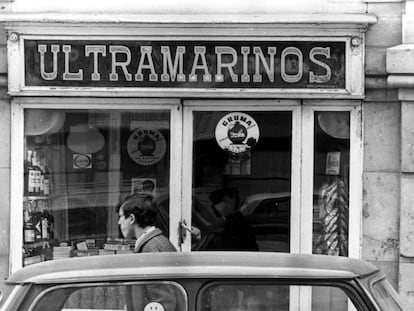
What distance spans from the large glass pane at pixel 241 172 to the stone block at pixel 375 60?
88cm

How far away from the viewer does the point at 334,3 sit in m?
8.70

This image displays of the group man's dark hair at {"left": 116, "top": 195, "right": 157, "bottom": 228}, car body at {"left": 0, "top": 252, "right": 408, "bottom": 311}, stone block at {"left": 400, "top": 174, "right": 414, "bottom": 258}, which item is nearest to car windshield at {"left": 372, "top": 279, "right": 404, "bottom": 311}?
car body at {"left": 0, "top": 252, "right": 408, "bottom": 311}

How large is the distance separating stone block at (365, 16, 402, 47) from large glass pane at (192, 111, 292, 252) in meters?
1.08

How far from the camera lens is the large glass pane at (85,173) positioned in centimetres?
880

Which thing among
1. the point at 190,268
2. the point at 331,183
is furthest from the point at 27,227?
the point at 190,268

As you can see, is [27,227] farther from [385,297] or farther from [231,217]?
[385,297]

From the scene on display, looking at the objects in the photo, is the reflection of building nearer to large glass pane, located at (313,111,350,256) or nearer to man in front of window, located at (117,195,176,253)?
large glass pane, located at (313,111,350,256)

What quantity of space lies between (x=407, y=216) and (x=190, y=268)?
4.62m

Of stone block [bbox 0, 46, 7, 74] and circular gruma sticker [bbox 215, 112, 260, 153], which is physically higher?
stone block [bbox 0, 46, 7, 74]

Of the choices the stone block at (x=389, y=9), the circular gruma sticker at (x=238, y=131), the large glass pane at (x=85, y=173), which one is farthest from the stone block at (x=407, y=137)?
the large glass pane at (x=85, y=173)

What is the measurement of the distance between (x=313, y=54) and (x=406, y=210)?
1740 millimetres

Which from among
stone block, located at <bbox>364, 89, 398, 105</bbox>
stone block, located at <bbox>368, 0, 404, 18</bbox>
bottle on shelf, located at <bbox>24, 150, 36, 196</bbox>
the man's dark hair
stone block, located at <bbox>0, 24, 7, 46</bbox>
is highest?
stone block, located at <bbox>368, 0, 404, 18</bbox>

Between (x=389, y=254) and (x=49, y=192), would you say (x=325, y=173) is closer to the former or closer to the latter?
(x=389, y=254)

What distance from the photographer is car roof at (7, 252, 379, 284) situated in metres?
4.22
